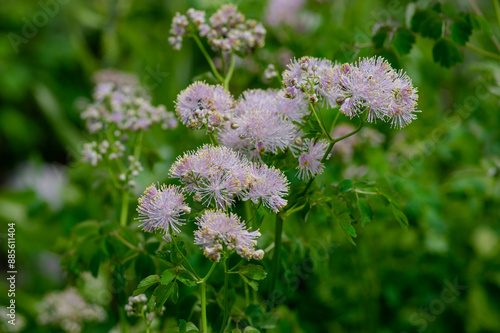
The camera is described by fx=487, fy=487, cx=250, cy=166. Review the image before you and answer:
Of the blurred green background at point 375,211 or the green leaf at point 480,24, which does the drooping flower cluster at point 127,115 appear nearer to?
the blurred green background at point 375,211

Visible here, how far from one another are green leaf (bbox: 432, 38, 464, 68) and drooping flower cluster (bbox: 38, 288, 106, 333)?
122 centimetres

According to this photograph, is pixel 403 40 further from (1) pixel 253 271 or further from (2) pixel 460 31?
(1) pixel 253 271

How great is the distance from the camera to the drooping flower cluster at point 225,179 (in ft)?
2.70

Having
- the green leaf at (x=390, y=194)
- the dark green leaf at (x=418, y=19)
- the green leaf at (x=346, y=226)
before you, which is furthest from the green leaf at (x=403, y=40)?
the green leaf at (x=346, y=226)

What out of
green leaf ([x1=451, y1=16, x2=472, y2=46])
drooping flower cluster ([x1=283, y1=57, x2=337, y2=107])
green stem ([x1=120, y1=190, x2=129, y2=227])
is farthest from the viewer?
green stem ([x1=120, y1=190, x2=129, y2=227])

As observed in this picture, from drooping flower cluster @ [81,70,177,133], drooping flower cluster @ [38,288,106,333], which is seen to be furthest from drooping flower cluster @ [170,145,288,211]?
drooping flower cluster @ [38,288,106,333]

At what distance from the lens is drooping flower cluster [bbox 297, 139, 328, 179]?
91 centimetres

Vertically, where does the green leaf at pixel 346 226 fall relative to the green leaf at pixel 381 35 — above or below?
below

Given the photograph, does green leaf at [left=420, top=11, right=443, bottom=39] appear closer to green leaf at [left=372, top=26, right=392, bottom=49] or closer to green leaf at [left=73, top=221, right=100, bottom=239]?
green leaf at [left=372, top=26, right=392, bottom=49]

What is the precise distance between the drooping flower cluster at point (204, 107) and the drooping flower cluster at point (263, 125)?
0.10ft

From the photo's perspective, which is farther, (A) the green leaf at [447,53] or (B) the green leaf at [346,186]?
(A) the green leaf at [447,53]

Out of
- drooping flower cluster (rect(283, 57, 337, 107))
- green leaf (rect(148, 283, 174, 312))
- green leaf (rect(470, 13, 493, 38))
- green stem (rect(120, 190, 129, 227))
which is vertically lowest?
green leaf (rect(148, 283, 174, 312))

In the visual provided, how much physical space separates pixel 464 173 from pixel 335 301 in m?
0.64

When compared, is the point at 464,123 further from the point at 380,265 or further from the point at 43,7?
the point at 43,7
